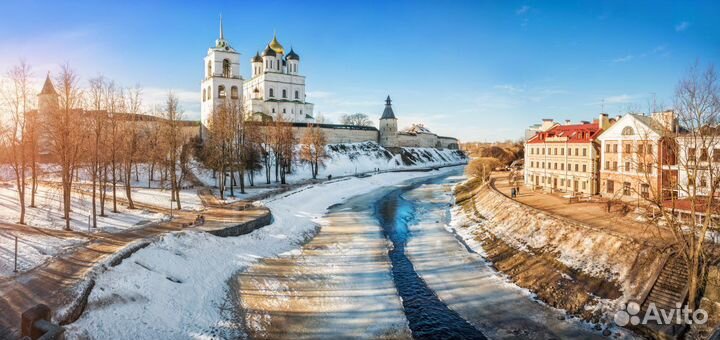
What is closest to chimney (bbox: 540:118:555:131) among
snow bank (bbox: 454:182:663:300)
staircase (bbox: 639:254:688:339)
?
snow bank (bbox: 454:182:663:300)

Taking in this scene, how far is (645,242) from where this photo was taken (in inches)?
726

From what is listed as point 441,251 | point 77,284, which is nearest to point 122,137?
point 77,284

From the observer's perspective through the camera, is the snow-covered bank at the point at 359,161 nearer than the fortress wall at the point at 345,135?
Yes

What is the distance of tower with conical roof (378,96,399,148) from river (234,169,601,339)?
6627 centimetres

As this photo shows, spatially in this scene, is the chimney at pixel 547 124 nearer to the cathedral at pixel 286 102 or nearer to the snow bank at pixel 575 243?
the snow bank at pixel 575 243

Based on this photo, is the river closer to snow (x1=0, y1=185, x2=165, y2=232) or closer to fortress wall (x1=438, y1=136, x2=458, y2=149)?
snow (x1=0, y1=185, x2=165, y2=232)

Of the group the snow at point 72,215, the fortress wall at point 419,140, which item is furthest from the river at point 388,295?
the fortress wall at point 419,140

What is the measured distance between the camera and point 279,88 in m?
82.6

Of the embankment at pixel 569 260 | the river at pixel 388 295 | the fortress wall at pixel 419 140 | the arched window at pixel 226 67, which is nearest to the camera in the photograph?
the river at pixel 388 295

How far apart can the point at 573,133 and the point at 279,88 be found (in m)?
58.4

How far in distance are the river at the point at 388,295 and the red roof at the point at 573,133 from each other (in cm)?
1639

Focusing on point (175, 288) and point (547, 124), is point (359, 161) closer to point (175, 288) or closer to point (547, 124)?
point (547, 124)

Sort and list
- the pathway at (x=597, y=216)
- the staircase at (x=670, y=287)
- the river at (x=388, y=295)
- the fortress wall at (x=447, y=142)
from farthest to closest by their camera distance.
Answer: the fortress wall at (x=447, y=142) → the pathway at (x=597, y=216) → the staircase at (x=670, y=287) → the river at (x=388, y=295)

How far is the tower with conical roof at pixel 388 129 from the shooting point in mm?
94438
